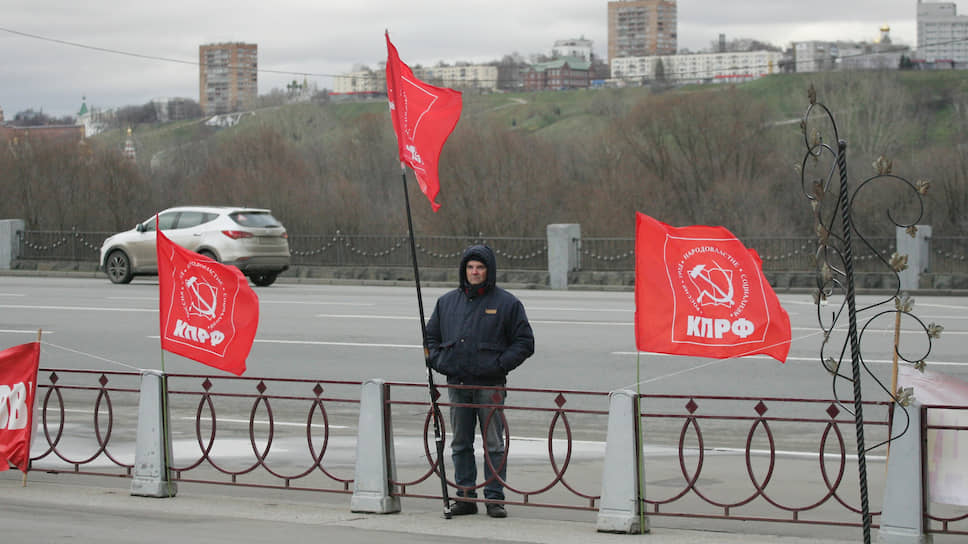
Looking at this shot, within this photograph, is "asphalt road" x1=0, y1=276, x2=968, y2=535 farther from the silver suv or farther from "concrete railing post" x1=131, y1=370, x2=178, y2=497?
the silver suv

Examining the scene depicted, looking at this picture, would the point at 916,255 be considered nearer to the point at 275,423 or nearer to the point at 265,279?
the point at 265,279

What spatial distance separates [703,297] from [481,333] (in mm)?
1489

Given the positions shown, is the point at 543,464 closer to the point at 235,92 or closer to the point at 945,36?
the point at 945,36

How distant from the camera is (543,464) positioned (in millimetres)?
9234

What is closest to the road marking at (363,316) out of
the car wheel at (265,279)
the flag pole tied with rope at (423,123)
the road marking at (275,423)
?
the car wheel at (265,279)

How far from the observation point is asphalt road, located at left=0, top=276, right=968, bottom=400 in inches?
532

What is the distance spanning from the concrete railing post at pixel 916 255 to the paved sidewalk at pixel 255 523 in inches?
812

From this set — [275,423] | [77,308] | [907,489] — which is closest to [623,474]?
[907,489]

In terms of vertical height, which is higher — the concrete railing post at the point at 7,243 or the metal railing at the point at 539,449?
the concrete railing post at the point at 7,243

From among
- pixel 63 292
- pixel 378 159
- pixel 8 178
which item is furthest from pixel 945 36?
pixel 63 292

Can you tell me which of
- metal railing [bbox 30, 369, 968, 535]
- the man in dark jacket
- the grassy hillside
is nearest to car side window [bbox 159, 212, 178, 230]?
the grassy hillside

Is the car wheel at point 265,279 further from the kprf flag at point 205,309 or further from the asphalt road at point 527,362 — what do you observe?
the kprf flag at point 205,309

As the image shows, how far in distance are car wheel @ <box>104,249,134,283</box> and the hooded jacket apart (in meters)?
21.0

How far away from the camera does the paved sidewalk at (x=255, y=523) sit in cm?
692
